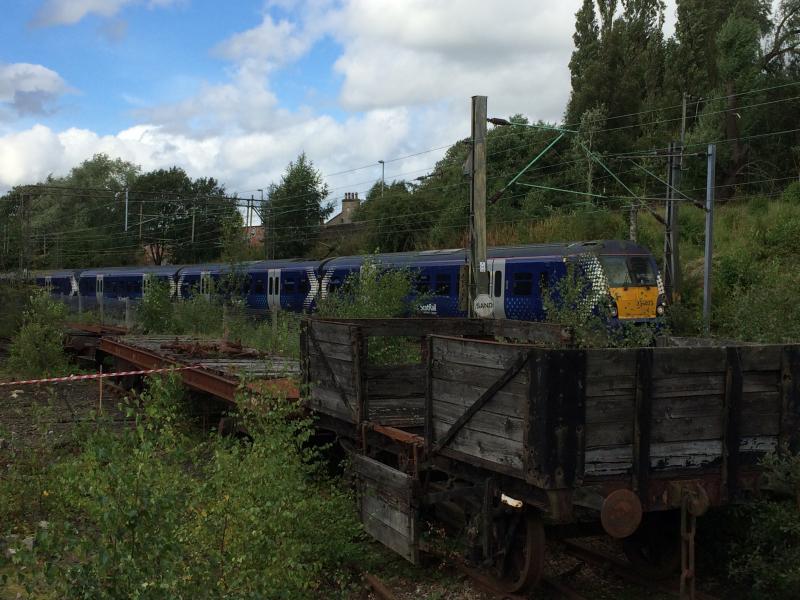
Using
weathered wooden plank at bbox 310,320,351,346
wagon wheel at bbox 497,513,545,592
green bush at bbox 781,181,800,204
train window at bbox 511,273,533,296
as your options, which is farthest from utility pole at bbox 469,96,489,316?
green bush at bbox 781,181,800,204

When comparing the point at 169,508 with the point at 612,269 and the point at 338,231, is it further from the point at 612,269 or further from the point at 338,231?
the point at 338,231

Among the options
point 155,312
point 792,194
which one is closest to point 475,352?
point 155,312

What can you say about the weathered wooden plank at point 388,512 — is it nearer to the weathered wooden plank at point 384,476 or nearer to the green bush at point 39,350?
the weathered wooden plank at point 384,476

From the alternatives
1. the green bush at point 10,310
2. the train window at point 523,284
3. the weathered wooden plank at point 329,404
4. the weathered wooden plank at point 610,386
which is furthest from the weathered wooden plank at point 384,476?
the green bush at point 10,310

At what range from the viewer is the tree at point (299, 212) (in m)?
49.9

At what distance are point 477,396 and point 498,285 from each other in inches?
623

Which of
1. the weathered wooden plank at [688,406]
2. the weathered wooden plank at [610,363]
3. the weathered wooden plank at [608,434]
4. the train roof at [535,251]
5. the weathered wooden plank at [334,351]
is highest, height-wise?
the train roof at [535,251]

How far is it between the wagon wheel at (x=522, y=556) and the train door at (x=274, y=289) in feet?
73.6

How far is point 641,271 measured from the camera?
1941cm

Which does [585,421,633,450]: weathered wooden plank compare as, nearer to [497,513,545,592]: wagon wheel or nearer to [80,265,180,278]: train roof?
[497,513,545,592]: wagon wheel

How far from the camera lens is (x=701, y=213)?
104 feet

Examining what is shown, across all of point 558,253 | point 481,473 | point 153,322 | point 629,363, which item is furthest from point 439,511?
point 153,322

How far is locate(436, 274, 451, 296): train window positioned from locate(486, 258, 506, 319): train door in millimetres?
1389

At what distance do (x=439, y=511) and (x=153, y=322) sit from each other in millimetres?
15583
